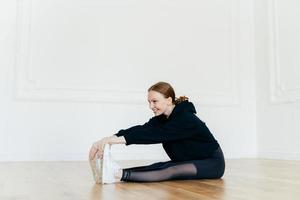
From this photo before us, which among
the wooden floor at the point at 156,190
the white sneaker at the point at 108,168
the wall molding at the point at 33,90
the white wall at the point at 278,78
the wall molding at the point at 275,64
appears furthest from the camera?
the wall molding at the point at 275,64

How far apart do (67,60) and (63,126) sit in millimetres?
749

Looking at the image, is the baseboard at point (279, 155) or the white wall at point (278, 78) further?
the white wall at point (278, 78)

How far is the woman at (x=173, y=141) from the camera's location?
2.10 metres

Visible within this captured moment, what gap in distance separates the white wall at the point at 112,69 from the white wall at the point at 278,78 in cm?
17

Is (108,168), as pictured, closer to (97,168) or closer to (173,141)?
(97,168)

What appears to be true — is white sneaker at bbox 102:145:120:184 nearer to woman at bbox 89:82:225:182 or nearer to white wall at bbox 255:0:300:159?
woman at bbox 89:82:225:182

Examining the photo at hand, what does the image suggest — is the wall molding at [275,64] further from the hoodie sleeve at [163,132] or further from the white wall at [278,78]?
the hoodie sleeve at [163,132]

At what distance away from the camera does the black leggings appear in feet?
7.10

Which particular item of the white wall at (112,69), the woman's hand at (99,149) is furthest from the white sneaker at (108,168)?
the white wall at (112,69)

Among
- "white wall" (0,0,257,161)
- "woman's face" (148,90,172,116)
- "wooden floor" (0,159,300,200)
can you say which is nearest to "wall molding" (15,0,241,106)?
"white wall" (0,0,257,161)

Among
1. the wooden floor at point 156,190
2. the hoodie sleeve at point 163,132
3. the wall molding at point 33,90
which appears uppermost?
the wall molding at point 33,90

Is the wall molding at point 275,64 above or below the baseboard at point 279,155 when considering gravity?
above

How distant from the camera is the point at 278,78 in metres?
4.66

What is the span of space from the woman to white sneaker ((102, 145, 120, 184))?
0.02 metres
